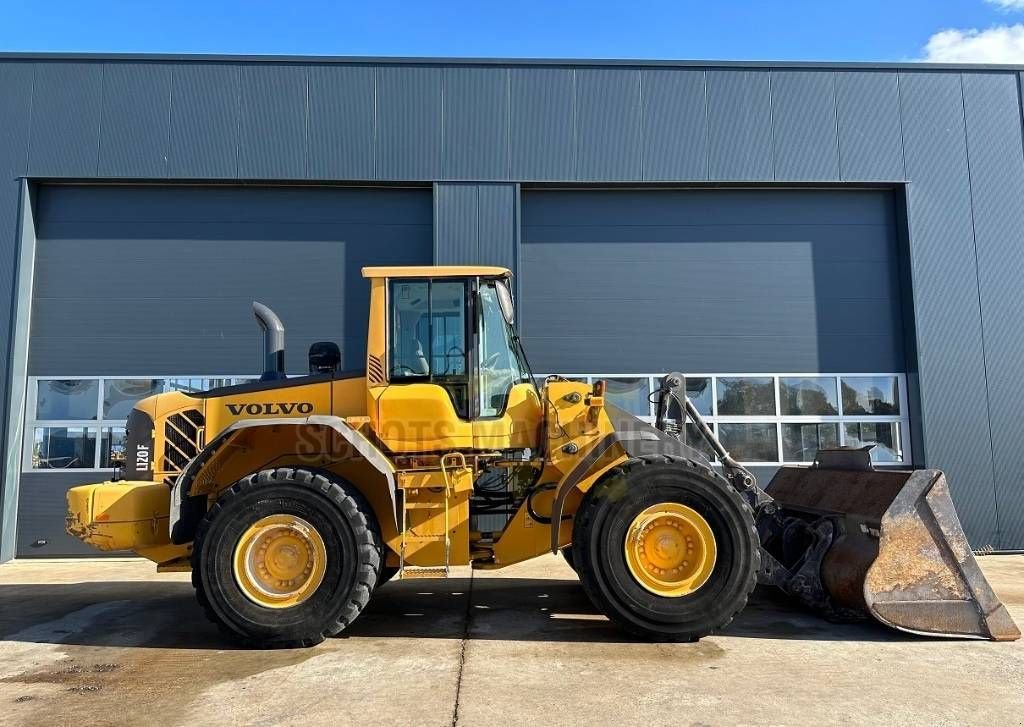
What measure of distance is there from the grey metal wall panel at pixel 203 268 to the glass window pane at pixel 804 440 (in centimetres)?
628

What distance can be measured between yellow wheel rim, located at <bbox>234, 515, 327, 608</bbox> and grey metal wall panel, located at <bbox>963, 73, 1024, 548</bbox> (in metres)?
Result: 9.97

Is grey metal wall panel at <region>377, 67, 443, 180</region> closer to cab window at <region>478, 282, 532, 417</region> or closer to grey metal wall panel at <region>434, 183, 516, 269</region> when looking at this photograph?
grey metal wall panel at <region>434, 183, 516, 269</region>

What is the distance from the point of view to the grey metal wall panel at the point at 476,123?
10.3 metres

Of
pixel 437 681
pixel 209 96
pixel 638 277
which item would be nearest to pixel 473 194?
pixel 638 277

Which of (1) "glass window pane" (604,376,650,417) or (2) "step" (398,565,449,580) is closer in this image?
(2) "step" (398,565,449,580)

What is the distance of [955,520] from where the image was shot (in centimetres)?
512

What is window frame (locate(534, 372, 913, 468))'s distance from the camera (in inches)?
401

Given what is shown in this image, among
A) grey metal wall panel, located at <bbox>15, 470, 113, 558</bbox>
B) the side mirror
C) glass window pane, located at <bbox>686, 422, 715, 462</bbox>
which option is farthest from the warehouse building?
the side mirror

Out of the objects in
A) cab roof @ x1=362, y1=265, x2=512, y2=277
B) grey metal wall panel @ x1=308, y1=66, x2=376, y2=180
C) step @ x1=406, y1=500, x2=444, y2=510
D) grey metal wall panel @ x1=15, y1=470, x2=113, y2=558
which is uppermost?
grey metal wall panel @ x1=308, y1=66, x2=376, y2=180

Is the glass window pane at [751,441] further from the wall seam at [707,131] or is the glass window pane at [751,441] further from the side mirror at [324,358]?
the side mirror at [324,358]

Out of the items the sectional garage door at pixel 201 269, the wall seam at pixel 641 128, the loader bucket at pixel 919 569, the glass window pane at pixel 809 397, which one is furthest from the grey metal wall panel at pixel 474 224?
the loader bucket at pixel 919 569

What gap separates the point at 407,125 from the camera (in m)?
10.3

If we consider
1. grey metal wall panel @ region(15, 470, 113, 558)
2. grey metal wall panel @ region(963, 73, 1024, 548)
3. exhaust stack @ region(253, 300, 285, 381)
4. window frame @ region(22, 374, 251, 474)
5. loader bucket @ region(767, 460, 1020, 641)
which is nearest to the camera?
loader bucket @ region(767, 460, 1020, 641)

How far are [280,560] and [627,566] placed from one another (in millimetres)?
2694
